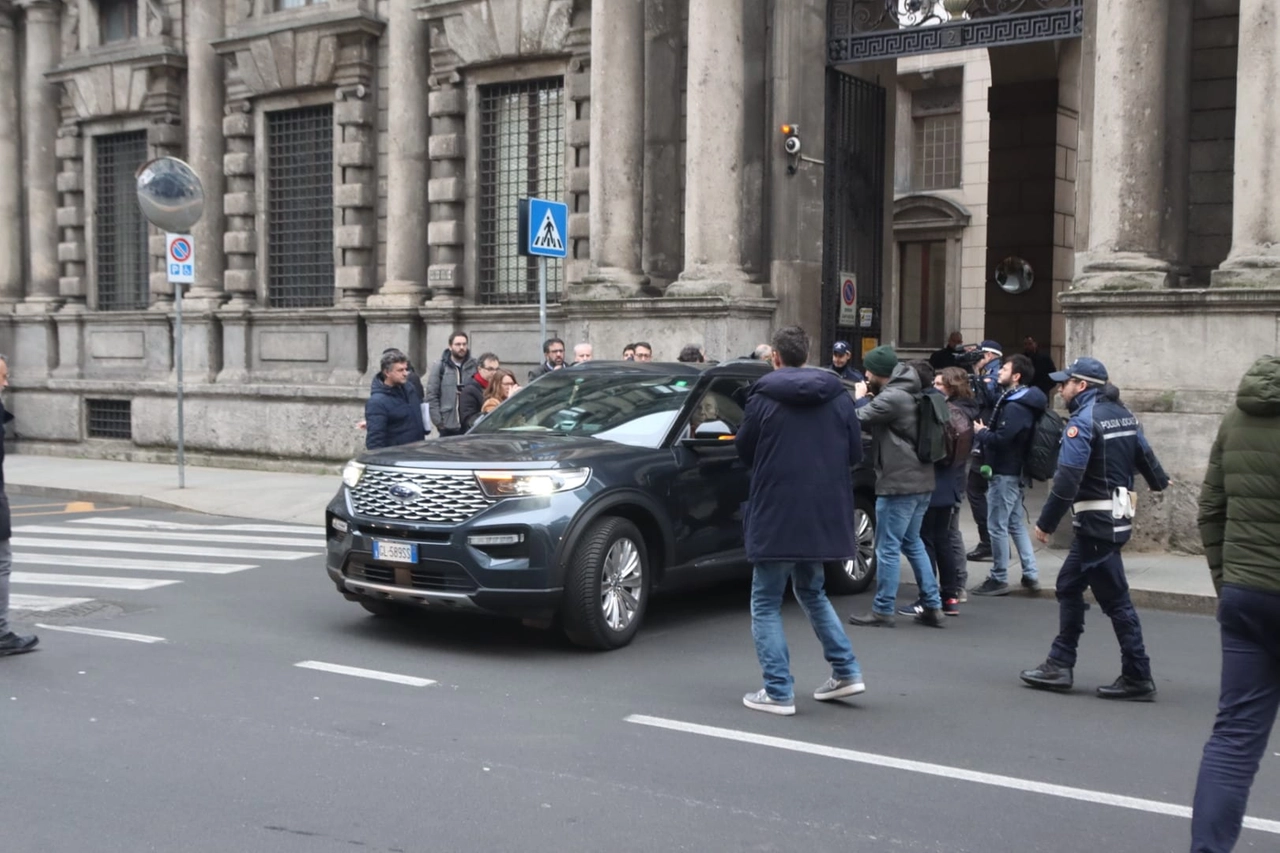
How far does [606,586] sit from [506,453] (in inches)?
40.7

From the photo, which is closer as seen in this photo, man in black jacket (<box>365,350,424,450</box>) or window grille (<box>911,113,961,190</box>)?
man in black jacket (<box>365,350,424,450</box>)

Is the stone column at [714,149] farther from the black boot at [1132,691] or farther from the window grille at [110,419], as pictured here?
the window grille at [110,419]

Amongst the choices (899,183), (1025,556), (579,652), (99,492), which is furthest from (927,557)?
(899,183)

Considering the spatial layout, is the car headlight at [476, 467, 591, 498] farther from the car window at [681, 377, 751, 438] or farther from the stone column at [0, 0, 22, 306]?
the stone column at [0, 0, 22, 306]

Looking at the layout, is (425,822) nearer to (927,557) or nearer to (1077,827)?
(1077,827)

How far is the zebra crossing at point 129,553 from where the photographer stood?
34.2ft

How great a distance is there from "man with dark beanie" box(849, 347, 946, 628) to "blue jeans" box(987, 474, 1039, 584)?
1.64 m

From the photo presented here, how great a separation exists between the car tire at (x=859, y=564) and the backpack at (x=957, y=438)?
0.95m

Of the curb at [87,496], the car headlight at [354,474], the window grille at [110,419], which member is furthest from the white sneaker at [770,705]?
the window grille at [110,419]

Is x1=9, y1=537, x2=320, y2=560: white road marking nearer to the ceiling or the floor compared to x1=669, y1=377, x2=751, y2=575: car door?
nearer to the floor

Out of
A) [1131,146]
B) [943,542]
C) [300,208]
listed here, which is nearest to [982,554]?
[943,542]

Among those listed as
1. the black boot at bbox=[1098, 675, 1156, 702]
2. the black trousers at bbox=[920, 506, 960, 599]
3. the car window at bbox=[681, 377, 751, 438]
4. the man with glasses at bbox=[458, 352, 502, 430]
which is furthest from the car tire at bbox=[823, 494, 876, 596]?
the man with glasses at bbox=[458, 352, 502, 430]

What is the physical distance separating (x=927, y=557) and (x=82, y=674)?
547 centimetres

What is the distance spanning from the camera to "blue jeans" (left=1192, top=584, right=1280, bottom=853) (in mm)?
4480
